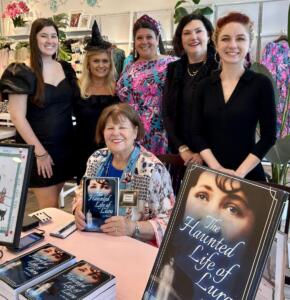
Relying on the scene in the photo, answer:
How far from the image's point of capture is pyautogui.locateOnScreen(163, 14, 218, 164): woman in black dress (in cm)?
210

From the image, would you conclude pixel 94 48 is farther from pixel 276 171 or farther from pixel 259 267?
pixel 259 267

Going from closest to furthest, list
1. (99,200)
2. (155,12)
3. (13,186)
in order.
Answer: (13,186)
(99,200)
(155,12)

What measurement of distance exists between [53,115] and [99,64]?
462mm

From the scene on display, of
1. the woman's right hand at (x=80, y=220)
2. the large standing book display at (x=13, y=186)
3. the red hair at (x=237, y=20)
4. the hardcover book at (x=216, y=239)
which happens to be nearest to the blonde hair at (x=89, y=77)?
the red hair at (x=237, y=20)

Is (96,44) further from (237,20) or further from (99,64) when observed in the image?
(237,20)

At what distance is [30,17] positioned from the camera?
Result: 16.9ft

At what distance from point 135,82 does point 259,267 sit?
1.86m

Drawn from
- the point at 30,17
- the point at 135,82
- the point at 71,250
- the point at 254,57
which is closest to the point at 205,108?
the point at 135,82

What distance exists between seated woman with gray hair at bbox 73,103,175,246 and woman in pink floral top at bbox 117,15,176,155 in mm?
612

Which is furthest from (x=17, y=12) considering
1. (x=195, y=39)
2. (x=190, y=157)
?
(x=190, y=157)

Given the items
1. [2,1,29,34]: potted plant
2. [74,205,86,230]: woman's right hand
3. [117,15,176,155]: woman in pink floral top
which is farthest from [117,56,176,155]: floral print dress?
[2,1,29,34]: potted plant

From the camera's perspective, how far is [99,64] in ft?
7.61

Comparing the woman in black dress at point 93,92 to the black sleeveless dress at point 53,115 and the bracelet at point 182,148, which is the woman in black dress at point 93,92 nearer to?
the black sleeveless dress at point 53,115

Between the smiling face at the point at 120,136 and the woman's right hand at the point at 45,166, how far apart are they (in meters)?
0.67
